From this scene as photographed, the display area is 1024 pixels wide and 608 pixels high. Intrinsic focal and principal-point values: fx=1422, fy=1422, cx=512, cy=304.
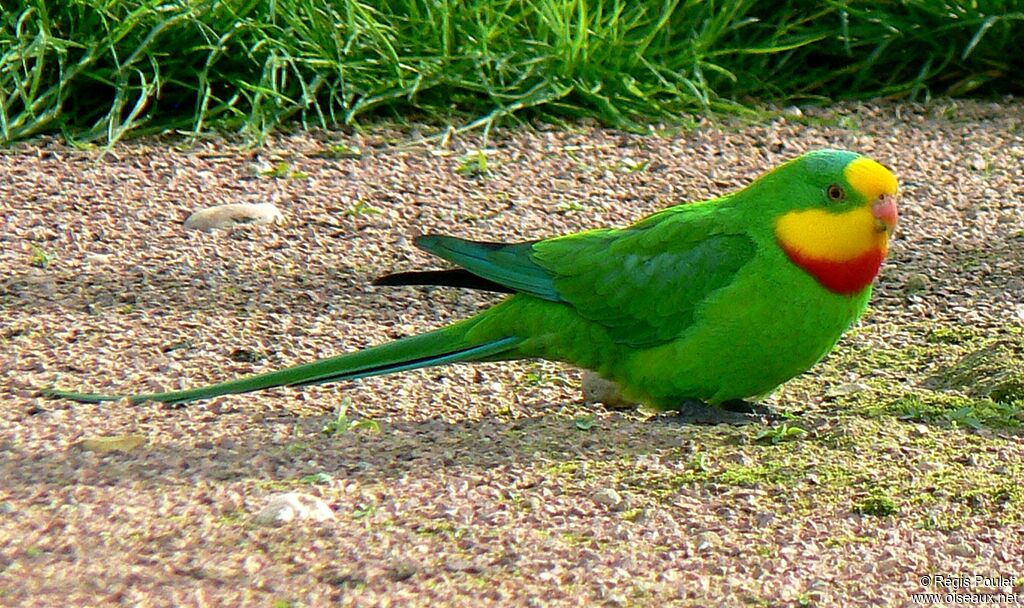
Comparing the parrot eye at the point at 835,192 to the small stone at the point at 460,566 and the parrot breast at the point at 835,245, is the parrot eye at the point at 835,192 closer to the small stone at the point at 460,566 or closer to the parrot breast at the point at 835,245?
the parrot breast at the point at 835,245

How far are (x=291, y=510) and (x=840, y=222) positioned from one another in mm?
1404

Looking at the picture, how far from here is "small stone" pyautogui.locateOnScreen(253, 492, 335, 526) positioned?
266 centimetres

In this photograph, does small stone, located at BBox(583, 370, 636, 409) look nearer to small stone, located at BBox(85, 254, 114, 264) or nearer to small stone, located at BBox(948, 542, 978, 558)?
small stone, located at BBox(948, 542, 978, 558)

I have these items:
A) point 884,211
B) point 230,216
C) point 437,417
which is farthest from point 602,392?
point 230,216

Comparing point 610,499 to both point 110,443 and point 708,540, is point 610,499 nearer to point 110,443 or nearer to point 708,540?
point 708,540

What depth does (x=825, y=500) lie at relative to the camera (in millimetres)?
2850

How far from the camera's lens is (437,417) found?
3.43 metres

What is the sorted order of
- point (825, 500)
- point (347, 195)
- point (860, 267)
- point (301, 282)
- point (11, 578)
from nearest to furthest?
1. point (11, 578)
2. point (825, 500)
3. point (860, 267)
4. point (301, 282)
5. point (347, 195)

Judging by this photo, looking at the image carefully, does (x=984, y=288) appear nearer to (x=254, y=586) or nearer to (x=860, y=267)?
(x=860, y=267)

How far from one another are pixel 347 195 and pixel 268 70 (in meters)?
0.86

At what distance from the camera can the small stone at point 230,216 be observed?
4.75m

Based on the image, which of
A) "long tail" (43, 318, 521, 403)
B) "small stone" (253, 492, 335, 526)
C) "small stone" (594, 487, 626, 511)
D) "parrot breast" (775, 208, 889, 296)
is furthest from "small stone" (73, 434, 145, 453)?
"parrot breast" (775, 208, 889, 296)

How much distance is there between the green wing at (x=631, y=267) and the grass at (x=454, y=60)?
216 cm

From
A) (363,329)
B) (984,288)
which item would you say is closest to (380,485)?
(363,329)
